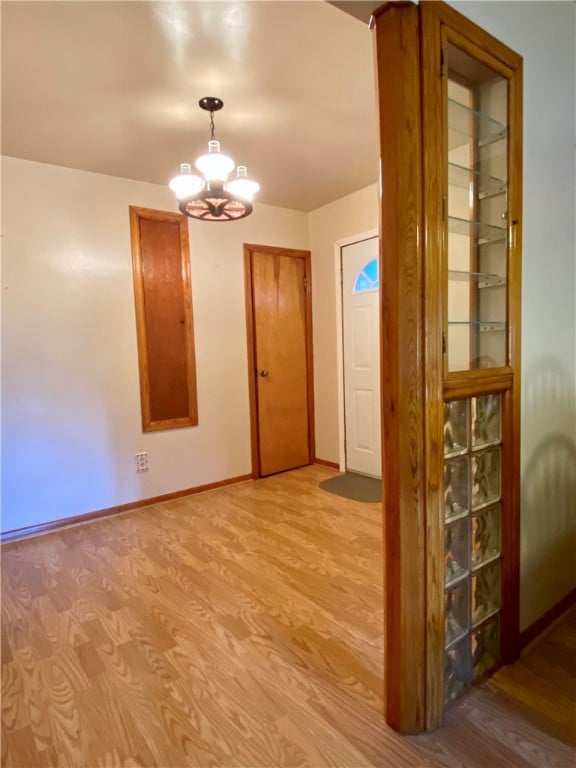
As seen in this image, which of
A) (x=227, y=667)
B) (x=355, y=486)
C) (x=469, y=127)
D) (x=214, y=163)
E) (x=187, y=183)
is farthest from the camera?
(x=355, y=486)

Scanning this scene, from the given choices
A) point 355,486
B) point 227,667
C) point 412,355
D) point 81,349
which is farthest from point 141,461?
point 412,355

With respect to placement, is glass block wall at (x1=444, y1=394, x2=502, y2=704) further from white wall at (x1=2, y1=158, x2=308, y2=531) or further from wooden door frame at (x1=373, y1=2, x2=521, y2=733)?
white wall at (x1=2, y1=158, x2=308, y2=531)

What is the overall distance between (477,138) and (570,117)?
61 cm

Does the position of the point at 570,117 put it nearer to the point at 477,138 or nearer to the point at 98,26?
the point at 477,138

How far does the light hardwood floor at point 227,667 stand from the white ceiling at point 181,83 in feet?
7.14

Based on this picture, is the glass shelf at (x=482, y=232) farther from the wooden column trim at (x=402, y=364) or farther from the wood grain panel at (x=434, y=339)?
the wooden column trim at (x=402, y=364)

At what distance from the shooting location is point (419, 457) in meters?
1.25

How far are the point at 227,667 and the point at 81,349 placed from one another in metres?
2.39

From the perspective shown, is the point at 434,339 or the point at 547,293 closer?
the point at 434,339

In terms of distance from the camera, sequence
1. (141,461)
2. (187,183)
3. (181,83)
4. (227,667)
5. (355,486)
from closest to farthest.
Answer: (227,667) → (181,83) → (187,183) → (141,461) → (355,486)

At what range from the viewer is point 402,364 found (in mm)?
1230

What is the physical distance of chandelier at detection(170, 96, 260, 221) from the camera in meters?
2.27

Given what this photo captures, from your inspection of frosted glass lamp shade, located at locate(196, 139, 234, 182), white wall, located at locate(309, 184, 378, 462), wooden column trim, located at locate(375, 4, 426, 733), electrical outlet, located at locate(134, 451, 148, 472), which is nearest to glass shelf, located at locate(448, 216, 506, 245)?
wooden column trim, located at locate(375, 4, 426, 733)

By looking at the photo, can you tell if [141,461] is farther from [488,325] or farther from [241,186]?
[488,325]
